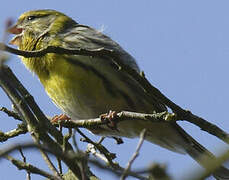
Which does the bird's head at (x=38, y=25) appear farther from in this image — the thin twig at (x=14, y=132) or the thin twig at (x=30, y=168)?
the thin twig at (x=30, y=168)

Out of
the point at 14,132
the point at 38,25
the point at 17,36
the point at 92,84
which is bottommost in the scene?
the point at 14,132

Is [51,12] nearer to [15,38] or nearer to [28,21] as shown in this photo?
[28,21]

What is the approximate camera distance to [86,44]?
14.9 feet

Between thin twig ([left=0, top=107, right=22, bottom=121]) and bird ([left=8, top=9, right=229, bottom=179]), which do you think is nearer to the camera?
thin twig ([left=0, top=107, right=22, bottom=121])

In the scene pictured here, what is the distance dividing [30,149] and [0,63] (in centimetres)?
46

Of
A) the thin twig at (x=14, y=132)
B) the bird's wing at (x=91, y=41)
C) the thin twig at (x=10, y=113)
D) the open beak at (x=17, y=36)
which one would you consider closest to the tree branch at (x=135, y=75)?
the thin twig at (x=14, y=132)

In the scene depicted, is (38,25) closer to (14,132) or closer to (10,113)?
(10,113)

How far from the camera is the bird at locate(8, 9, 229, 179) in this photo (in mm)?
4242

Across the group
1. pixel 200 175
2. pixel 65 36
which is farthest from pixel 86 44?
pixel 200 175

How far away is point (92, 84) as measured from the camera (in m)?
4.25

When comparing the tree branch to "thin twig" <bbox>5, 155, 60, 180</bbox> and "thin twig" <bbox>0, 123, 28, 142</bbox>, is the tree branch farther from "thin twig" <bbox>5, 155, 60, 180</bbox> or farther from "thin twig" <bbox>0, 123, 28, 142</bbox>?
"thin twig" <bbox>0, 123, 28, 142</bbox>

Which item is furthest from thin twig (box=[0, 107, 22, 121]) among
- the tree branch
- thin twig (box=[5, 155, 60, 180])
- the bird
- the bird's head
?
the bird's head

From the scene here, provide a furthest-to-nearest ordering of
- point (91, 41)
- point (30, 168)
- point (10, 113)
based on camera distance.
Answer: point (91, 41) < point (10, 113) < point (30, 168)

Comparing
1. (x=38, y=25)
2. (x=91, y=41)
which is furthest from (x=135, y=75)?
(x=38, y=25)
